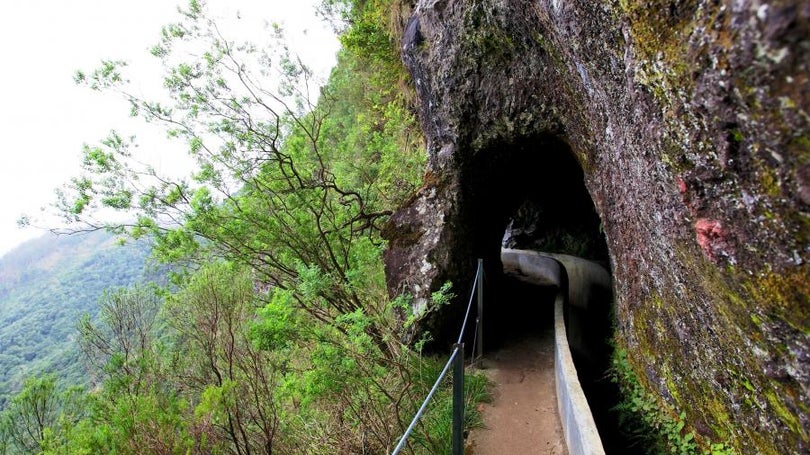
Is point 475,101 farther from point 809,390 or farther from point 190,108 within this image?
point 809,390

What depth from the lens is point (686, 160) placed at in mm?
2854

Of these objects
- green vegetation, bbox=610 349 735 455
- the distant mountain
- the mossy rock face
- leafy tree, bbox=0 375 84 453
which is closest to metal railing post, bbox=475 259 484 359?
the mossy rock face

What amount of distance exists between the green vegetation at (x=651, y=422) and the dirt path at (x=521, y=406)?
0.95 metres

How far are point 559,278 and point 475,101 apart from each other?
5151mm

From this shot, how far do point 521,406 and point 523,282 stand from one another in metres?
6.43

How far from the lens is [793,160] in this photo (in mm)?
1974

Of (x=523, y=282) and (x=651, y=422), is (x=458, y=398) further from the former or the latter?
(x=523, y=282)

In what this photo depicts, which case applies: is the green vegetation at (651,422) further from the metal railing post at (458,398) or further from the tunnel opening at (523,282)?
the metal railing post at (458,398)

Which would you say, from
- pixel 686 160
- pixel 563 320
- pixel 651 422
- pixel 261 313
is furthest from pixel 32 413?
pixel 686 160

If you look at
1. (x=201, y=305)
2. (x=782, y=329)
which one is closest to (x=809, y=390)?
(x=782, y=329)

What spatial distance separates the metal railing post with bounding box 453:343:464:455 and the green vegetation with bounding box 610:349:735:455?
2.35 m

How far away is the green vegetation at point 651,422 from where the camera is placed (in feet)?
14.2

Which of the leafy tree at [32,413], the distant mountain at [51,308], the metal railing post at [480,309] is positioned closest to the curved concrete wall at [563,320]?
the metal railing post at [480,309]

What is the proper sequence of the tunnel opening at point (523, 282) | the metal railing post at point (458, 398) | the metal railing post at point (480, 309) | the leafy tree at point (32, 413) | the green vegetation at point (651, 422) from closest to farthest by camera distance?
the metal railing post at point (458, 398)
the green vegetation at point (651, 422)
the metal railing post at point (480, 309)
the tunnel opening at point (523, 282)
the leafy tree at point (32, 413)
